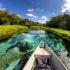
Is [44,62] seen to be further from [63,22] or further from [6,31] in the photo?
[63,22]

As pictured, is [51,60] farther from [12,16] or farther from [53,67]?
[12,16]

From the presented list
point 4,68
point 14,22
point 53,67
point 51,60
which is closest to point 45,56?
point 51,60

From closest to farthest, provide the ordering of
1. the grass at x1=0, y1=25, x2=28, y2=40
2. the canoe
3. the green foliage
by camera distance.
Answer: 1. the canoe
2. the grass at x1=0, y1=25, x2=28, y2=40
3. the green foliage

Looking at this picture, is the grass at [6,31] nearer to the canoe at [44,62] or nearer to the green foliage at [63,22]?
the canoe at [44,62]

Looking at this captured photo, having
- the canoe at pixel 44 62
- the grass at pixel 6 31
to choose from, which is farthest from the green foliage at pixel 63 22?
the canoe at pixel 44 62

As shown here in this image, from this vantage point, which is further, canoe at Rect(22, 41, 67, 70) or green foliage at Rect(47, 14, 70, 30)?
green foliage at Rect(47, 14, 70, 30)

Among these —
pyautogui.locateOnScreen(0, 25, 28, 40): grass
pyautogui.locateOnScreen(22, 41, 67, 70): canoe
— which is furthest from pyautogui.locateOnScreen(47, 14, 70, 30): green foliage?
pyautogui.locateOnScreen(22, 41, 67, 70): canoe

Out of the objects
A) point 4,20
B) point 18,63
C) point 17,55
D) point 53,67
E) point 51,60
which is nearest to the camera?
point 53,67

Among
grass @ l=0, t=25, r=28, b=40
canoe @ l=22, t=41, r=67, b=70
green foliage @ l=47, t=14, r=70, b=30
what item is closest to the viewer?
canoe @ l=22, t=41, r=67, b=70

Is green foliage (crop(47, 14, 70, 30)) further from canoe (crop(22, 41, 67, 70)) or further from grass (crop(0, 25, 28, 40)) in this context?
canoe (crop(22, 41, 67, 70))

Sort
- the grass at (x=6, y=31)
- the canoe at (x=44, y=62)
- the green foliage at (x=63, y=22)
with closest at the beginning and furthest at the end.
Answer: the canoe at (x=44, y=62)
the grass at (x=6, y=31)
the green foliage at (x=63, y=22)

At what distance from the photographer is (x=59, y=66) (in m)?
11.7

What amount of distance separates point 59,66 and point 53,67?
1132 mm

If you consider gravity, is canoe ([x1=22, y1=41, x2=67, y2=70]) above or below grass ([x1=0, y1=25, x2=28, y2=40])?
above
